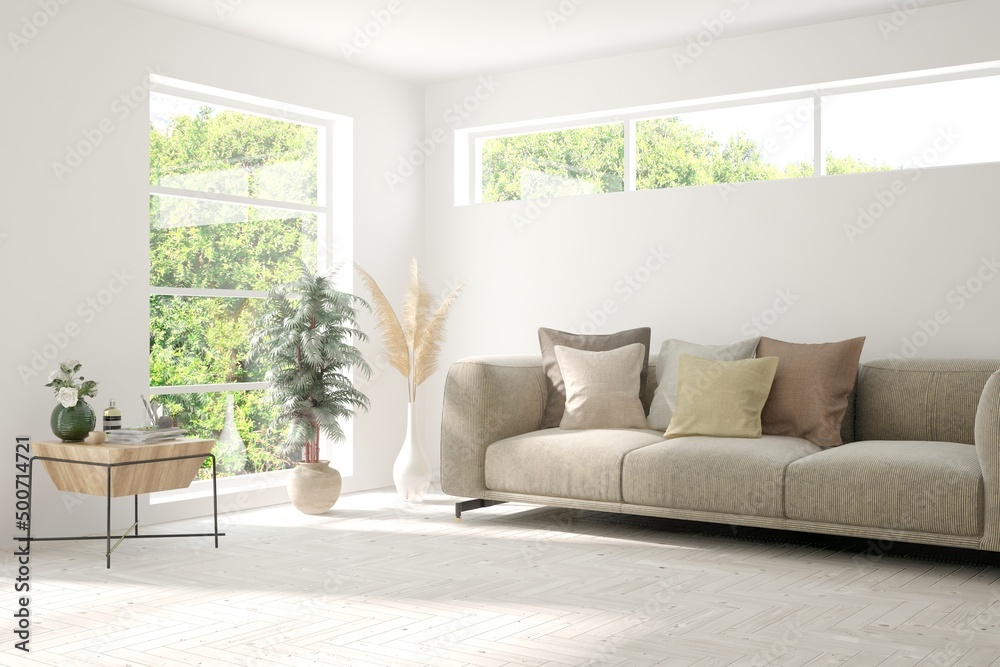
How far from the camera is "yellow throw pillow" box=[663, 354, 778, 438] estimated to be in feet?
15.9

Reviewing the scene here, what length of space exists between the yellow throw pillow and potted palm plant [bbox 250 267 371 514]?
1854 millimetres

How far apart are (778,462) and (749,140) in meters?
2.20

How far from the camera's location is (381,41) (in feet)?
19.2

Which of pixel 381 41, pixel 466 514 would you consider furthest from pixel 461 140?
pixel 466 514

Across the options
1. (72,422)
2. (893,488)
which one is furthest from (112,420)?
(893,488)

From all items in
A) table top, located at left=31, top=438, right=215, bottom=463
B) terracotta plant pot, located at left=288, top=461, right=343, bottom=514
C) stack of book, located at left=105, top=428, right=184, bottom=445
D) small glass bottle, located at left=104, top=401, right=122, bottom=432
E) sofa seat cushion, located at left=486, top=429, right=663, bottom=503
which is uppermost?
small glass bottle, located at left=104, top=401, right=122, bottom=432

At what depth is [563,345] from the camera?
560 cm

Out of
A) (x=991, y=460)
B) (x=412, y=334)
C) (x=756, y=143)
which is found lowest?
(x=991, y=460)

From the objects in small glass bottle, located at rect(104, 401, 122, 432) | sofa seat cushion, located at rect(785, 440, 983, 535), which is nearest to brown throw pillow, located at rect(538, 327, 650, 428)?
sofa seat cushion, located at rect(785, 440, 983, 535)

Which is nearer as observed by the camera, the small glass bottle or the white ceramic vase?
the small glass bottle

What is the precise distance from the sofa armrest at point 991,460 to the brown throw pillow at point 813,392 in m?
0.93

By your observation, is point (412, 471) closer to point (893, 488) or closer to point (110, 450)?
Answer: point (110, 450)

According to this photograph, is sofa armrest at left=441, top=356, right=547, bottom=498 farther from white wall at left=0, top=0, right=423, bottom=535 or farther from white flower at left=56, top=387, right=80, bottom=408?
white flower at left=56, top=387, right=80, bottom=408

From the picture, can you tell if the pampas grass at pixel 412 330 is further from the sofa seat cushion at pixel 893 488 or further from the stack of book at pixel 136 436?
the sofa seat cushion at pixel 893 488
